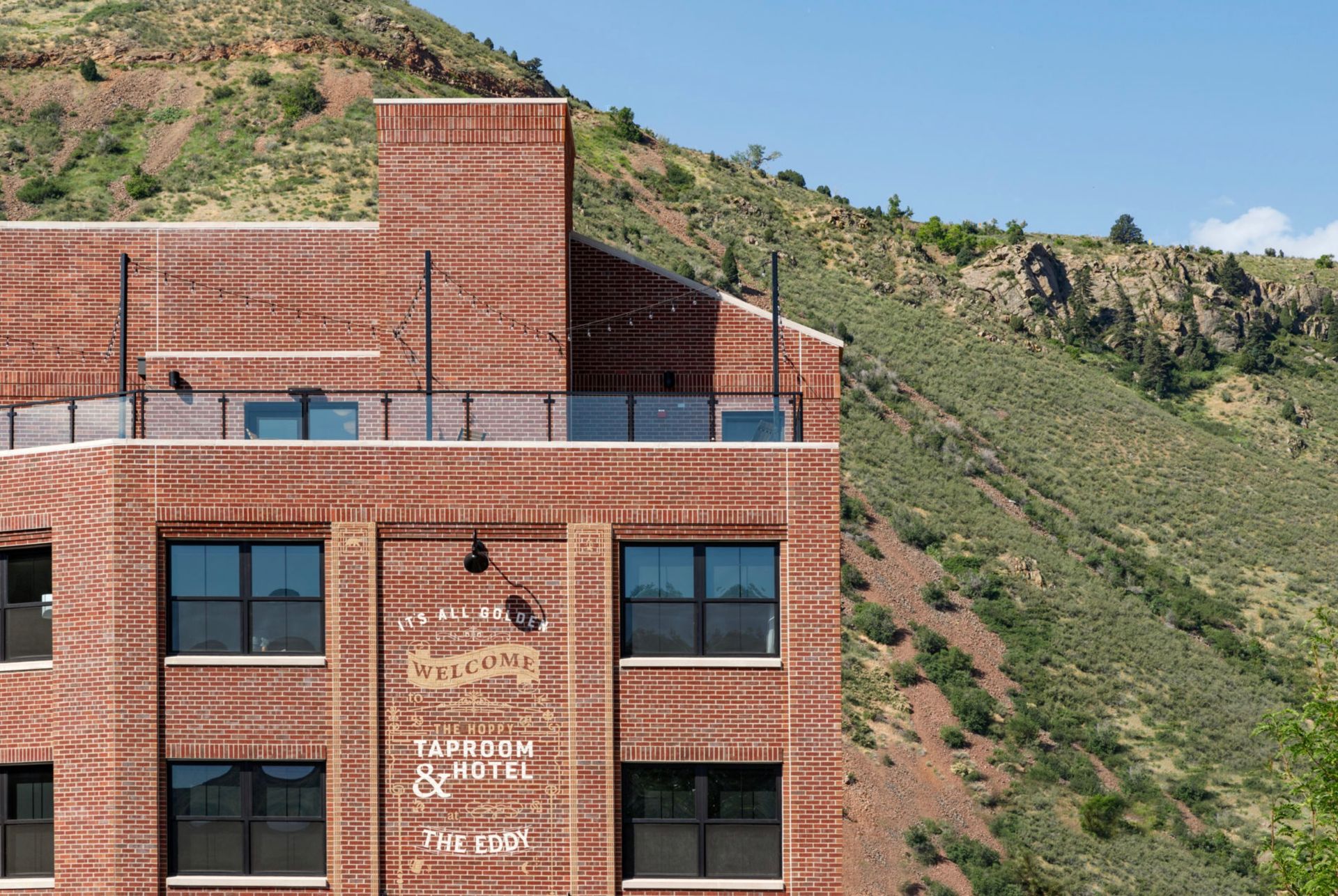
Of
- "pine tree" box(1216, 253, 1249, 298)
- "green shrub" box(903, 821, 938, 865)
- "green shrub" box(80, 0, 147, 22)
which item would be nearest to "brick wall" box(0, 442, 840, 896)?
"green shrub" box(903, 821, 938, 865)

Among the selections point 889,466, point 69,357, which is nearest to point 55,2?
point 889,466

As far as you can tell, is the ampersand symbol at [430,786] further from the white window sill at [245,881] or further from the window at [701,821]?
the window at [701,821]

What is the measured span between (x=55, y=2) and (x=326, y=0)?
1980 centimetres

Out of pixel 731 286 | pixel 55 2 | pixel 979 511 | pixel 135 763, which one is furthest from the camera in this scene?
pixel 55 2

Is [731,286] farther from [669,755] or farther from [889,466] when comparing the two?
[669,755]

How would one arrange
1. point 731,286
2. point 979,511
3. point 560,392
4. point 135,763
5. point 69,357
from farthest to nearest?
point 731,286, point 979,511, point 69,357, point 560,392, point 135,763

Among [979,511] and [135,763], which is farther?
[979,511]

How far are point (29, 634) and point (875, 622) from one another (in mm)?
47338

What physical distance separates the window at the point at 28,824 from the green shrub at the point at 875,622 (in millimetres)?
47012

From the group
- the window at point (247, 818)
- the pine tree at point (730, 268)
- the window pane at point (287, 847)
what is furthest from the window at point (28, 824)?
the pine tree at point (730, 268)

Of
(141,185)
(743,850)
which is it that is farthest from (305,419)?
(141,185)

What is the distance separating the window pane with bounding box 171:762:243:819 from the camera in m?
23.1

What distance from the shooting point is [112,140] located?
10094 cm

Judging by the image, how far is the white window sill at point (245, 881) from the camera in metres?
22.9
